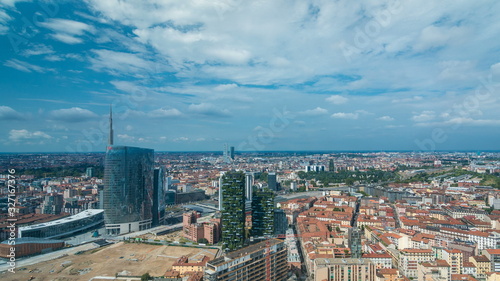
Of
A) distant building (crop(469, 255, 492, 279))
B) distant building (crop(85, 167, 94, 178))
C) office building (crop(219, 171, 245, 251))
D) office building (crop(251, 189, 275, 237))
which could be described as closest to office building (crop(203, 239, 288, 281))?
office building (crop(219, 171, 245, 251))

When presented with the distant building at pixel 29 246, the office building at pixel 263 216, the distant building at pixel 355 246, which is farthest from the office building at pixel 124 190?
the distant building at pixel 355 246

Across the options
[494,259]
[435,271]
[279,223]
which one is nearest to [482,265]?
[494,259]

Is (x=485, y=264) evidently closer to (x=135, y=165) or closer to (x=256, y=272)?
(x=256, y=272)

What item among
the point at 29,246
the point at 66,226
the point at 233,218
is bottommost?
the point at 29,246

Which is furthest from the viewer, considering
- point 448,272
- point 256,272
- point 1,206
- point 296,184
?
point 296,184

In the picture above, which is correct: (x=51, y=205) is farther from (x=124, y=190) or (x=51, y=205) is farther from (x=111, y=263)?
(x=111, y=263)

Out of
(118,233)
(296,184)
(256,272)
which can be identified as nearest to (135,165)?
(118,233)
